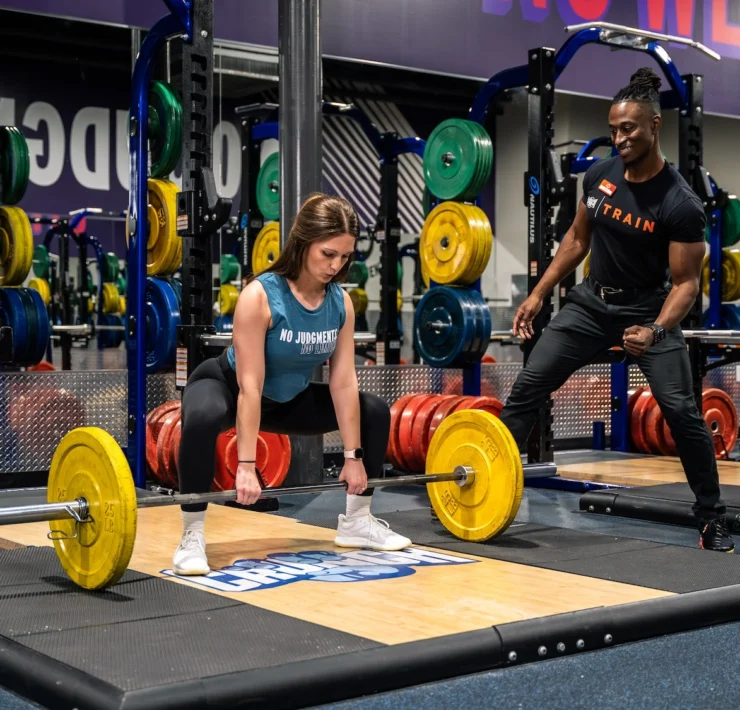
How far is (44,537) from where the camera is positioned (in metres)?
3.60

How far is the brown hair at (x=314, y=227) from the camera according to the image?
2971 mm

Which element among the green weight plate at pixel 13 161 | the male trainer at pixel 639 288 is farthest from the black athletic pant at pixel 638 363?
the green weight plate at pixel 13 161

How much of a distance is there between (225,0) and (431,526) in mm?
3535

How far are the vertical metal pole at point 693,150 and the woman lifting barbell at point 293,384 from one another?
9.41ft

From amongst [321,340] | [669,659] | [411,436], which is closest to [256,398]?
[321,340]

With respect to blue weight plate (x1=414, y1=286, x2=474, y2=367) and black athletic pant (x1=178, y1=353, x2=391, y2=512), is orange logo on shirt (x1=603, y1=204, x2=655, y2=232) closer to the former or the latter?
black athletic pant (x1=178, y1=353, x2=391, y2=512)

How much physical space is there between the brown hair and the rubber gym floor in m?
0.83

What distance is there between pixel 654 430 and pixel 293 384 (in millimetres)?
3727

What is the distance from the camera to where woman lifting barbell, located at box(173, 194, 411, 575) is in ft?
9.80

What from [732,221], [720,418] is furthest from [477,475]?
[732,221]

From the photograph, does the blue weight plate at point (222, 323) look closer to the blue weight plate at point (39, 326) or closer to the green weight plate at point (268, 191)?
the green weight plate at point (268, 191)

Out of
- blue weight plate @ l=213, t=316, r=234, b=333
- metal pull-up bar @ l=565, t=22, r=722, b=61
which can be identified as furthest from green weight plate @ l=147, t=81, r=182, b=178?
blue weight plate @ l=213, t=316, r=234, b=333

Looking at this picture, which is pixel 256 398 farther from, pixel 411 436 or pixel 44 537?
pixel 411 436

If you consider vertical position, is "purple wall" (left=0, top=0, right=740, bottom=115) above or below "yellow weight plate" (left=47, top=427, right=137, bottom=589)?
above
